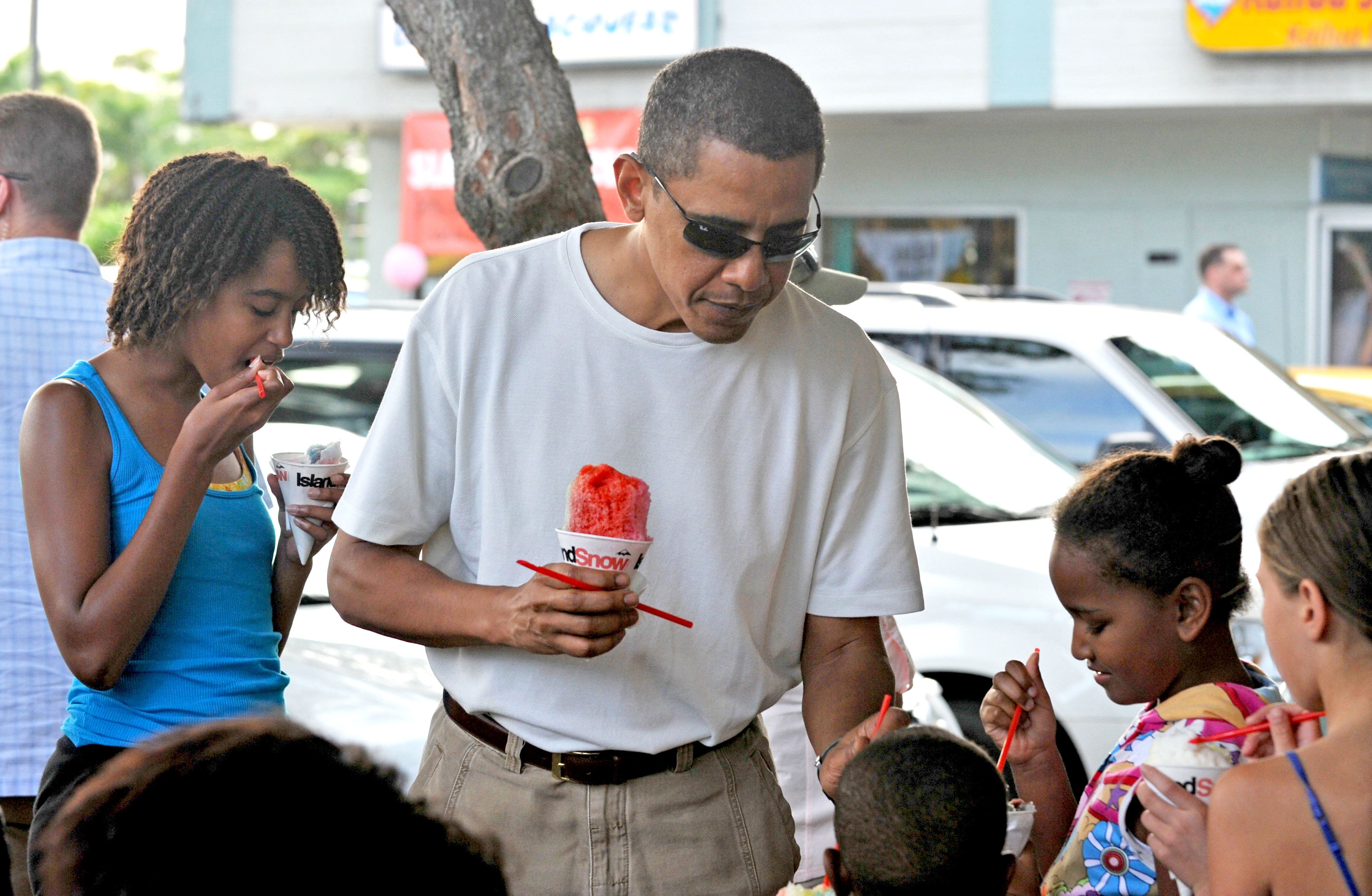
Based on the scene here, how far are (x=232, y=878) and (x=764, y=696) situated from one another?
1513 millimetres

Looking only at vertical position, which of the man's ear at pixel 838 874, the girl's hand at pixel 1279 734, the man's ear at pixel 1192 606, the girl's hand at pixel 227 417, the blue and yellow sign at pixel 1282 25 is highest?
the blue and yellow sign at pixel 1282 25

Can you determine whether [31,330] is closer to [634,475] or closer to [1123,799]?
[634,475]

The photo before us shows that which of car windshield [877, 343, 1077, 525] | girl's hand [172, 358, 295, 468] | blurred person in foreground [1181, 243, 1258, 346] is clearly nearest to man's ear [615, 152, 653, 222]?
girl's hand [172, 358, 295, 468]

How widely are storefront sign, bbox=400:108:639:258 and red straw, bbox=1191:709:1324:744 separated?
13437 mm

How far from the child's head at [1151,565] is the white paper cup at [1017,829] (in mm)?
613

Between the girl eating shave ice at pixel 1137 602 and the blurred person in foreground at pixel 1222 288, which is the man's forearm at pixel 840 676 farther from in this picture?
the blurred person in foreground at pixel 1222 288

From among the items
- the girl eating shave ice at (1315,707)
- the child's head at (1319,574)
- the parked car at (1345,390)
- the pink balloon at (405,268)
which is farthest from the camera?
the pink balloon at (405,268)

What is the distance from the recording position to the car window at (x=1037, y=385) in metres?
6.48

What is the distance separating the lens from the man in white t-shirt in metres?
2.39

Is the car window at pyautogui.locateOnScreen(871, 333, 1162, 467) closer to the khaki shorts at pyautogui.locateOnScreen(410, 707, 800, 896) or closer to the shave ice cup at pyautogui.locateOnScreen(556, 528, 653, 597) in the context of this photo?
the khaki shorts at pyautogui.locateOnScreen(410, 707, 800, 896)

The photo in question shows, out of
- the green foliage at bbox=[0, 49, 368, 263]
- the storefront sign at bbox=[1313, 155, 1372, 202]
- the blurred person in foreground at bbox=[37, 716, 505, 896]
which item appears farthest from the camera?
the green foliage at bbox=[0, 49, 368, 263]

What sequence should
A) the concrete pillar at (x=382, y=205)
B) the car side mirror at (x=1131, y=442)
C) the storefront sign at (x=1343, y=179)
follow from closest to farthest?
the car side mirror at (x=1131, y=442)
the storefront sign at (x=1343, y=179)
the concrete pillar at (x=382, y=205)

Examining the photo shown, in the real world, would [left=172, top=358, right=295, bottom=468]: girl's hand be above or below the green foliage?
below

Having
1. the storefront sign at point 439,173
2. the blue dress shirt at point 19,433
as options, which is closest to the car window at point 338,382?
the blue dress shirt at point 19,433
